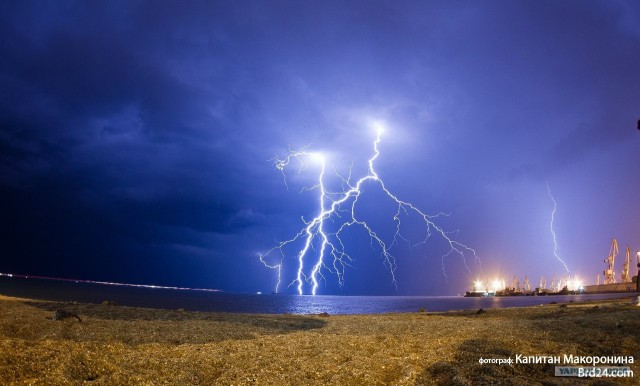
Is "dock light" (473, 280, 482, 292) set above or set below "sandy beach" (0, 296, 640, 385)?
below

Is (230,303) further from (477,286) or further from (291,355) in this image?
(477,286)

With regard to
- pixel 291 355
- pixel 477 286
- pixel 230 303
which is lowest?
pixel 477 286

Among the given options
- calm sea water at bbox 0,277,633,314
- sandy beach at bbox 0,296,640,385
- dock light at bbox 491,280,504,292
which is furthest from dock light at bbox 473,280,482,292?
sandy beach at bbox 0,296,640,385

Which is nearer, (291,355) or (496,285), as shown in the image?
(291,355)

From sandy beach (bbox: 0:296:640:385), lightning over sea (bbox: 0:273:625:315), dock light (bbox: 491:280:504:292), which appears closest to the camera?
sandy beach (bbox: 0:296:640:385)

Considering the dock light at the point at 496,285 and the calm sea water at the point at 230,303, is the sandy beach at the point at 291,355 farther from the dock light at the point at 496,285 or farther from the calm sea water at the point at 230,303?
the dock light at the point at 496,285

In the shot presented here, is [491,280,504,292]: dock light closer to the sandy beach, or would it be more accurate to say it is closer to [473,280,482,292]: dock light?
[473,280,482,292]: dock light

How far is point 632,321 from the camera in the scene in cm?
1069

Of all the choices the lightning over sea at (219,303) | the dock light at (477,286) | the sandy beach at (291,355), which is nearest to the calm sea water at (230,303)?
the lightning over sea at (219,303)

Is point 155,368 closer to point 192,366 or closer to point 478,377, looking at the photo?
point 192,366

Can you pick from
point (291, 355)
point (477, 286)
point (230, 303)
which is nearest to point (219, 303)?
point (230, 303)

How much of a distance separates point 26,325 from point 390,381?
Answer: 1211cm

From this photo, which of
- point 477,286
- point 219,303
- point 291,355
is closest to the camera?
point 291,355

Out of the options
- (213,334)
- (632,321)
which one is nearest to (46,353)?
(213,334)
